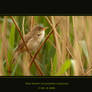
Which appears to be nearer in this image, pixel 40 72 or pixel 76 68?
pixel 76 68

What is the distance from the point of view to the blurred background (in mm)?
2342

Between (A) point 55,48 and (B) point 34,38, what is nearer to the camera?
(A) point 55,48

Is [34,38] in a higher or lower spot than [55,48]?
higher

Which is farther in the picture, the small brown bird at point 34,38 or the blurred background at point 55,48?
the small brown bird at point 34,38

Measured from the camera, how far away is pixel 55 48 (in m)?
2.59

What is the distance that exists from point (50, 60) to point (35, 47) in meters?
0.34

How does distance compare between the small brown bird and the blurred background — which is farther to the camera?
the small brown bird

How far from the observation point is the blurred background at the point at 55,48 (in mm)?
2342
